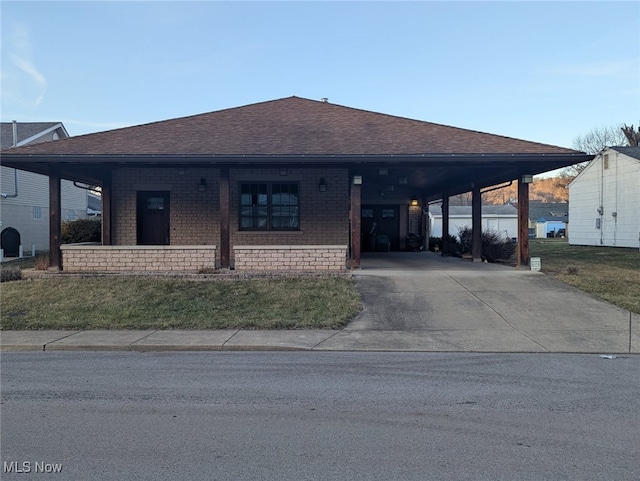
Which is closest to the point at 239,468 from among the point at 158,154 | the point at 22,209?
the point at 158,154

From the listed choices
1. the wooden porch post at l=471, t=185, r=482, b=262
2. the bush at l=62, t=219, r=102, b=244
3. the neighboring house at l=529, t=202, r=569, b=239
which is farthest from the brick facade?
the neighboring house at l=529, t=202, r=569, b=239

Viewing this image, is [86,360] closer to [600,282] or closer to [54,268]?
[54,268]

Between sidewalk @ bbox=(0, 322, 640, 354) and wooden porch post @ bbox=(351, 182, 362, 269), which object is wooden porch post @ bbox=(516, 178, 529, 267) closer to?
wooden porch post @ bbox=(351, 182, 362, 269)

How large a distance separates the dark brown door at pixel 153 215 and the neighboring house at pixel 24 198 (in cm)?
1115

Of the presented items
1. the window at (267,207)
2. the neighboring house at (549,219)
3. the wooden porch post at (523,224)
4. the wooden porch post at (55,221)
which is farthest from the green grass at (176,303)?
the neighboring house at (549,219)

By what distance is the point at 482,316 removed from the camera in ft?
33.7

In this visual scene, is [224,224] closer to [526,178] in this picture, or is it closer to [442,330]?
[442,330]

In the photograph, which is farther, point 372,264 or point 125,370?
point 372,264

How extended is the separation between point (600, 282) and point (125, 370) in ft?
37.3

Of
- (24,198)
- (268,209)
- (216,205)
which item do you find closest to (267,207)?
(268,209)

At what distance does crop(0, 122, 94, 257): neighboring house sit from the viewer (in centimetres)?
2517

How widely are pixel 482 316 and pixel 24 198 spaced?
2500cm

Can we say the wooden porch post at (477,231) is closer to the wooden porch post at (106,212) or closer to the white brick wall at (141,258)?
the white brick wall at (141,258)

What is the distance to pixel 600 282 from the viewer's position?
13.0m
